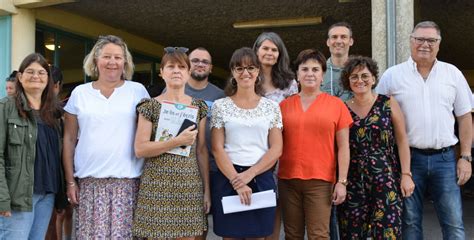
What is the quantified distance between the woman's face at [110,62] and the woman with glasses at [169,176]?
1.12 ft

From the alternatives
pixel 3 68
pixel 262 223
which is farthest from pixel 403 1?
pixel 3 68

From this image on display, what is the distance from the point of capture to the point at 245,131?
334 centimetres

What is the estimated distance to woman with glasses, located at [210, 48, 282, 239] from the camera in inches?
130

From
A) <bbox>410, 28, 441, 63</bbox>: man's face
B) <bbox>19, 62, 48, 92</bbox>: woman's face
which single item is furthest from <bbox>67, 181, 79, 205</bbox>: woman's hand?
<bbox>410, 28, 441, 63</bbox>: man's face

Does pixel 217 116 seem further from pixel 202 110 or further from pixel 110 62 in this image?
pixel 110 62

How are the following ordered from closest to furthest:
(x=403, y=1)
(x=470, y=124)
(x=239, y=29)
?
(x=470, y=124) < (x=403, y=1) < (x=239, y=29)

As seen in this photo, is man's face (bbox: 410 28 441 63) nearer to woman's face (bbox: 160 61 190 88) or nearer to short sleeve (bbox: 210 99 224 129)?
short sleeve (bbox: 210 99 224 129)

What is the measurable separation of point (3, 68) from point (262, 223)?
847cm

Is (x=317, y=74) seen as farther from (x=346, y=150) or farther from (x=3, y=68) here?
(x=3, y=68)

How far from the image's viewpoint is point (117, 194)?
3297mm

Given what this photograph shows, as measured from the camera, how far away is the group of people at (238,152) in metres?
3.18

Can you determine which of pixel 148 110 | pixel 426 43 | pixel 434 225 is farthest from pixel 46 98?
pixel 434 225

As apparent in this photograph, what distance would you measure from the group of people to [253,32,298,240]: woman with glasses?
0.28 ft

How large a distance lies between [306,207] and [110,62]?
1.81 metres
